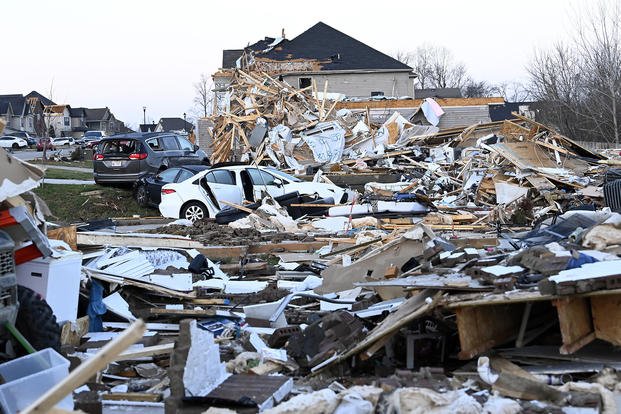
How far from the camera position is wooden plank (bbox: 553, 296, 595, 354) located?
598 centimetres

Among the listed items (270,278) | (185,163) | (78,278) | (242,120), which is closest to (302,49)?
(242,120)

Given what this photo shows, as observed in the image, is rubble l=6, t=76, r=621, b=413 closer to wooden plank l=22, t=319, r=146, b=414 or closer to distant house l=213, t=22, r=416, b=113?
wooden plank l=22, t=319, r=146, b=414


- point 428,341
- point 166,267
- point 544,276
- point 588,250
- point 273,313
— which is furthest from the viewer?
point 166,267

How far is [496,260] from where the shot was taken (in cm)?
774

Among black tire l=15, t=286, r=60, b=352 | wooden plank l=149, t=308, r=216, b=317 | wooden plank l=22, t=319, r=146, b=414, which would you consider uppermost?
wooden plank l=22, t=319, r=146, b=414

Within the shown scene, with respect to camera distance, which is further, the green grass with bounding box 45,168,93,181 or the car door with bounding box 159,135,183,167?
the green grass with bounding box 45,168,93,181

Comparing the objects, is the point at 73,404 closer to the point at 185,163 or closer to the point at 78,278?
the point at 78,278

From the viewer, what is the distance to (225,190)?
18859 millimetres

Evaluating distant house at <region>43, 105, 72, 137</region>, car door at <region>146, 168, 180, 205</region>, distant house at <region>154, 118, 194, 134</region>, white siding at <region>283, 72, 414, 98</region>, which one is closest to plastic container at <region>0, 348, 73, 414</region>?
car door at <region>146, 168, 180, 205</region>

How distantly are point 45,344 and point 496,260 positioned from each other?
4358 millimetres

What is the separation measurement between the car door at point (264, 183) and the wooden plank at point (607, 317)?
507 inches

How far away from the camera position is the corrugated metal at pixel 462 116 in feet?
113

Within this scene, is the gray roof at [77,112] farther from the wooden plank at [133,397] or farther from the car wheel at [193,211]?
the wooden plank at [133,397]

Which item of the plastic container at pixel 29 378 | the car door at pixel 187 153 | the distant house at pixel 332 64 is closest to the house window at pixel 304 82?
the distant house at pixel 332 64
